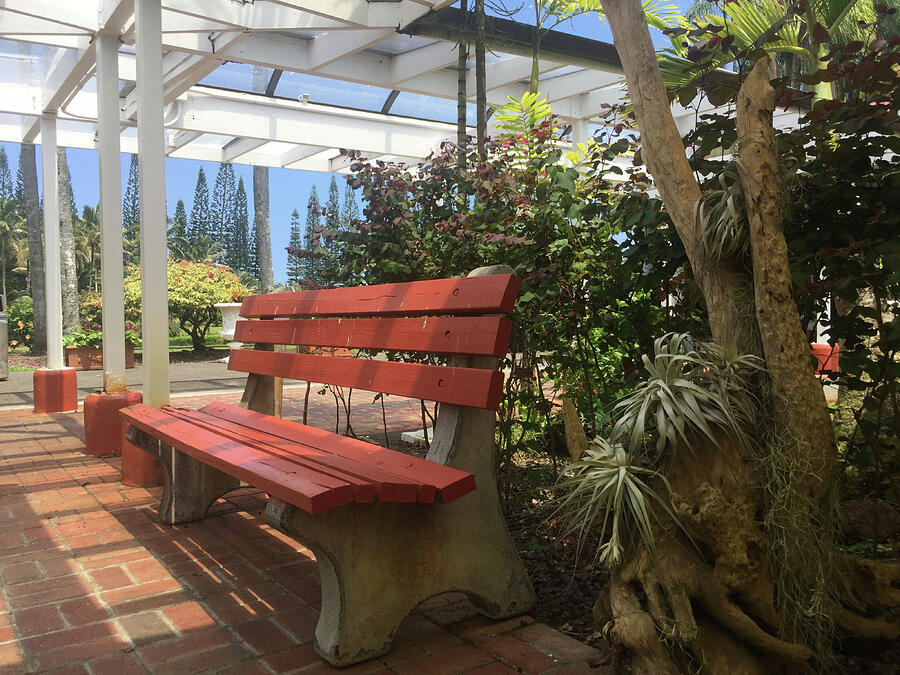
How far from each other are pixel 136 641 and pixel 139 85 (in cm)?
339

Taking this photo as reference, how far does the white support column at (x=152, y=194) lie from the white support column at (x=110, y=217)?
0.78 metres

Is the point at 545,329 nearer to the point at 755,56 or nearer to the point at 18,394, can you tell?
the point at 755,56

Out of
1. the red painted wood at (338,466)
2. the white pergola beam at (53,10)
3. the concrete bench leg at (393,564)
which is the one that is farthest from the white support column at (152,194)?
the concrete bench leg at (393,564)

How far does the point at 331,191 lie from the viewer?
124ft

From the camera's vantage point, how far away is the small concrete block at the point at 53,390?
7520 mm

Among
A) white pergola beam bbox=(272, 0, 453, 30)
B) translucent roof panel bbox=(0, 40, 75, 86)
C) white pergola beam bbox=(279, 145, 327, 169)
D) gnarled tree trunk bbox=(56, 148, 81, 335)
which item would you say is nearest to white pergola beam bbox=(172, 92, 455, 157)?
white pergola beam bbox=(279, 145, 327, 169)

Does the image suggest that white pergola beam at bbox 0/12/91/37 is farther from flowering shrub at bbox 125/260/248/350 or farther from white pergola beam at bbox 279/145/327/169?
flowering shrub at bbox 125/260/248/350

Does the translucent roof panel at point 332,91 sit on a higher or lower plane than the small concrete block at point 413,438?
higher

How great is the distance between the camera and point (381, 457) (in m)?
2.66

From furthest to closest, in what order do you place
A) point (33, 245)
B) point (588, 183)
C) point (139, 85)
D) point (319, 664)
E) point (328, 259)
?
point (33, 245) → point (328, 259) → point (139, 85) → point (588, 183) → point (319, 664)

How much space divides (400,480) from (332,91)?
9.64m

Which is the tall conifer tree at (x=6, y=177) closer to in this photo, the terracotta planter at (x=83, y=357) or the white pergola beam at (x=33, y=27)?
the terracotta planter at (x=83, y=357)

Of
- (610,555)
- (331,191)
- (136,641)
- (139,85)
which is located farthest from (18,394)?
(331,191)

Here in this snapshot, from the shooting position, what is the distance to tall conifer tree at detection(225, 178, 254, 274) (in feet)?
118
